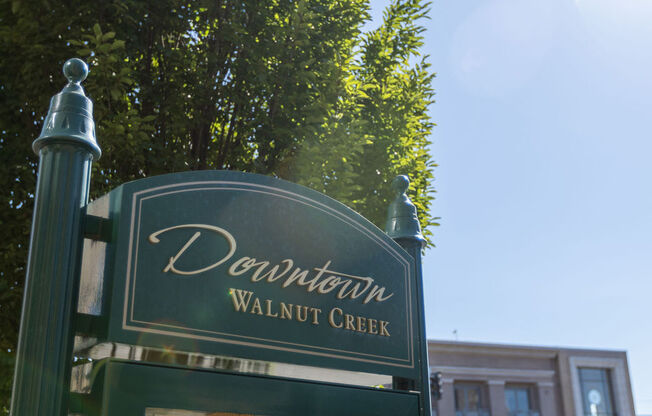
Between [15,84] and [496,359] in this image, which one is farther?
[496,359]

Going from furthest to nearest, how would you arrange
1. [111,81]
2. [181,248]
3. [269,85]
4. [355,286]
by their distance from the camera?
[269,85], [111,81], [355,286], [181,248]

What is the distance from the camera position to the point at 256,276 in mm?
4758

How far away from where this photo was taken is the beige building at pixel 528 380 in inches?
1766

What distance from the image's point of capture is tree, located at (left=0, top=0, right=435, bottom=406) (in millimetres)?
8984

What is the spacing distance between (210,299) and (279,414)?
890 millimetres

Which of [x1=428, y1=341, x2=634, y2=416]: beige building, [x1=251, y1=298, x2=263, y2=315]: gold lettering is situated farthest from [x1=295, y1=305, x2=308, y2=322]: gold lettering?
[x1=428, y1=341, x2=634, y2=416]: beige building

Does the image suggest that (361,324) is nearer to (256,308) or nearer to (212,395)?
(256,308)

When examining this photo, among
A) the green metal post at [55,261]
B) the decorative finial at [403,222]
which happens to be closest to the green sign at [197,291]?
the green metal post at [55,261]

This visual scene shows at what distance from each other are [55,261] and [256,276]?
1.34 meters

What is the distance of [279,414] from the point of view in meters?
4.57

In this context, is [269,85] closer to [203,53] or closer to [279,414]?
[203,53]

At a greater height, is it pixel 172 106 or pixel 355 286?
pixel 172 106

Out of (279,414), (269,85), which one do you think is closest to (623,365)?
(269,85)

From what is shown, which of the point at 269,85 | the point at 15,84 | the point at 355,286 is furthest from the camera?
the point at 269,85
